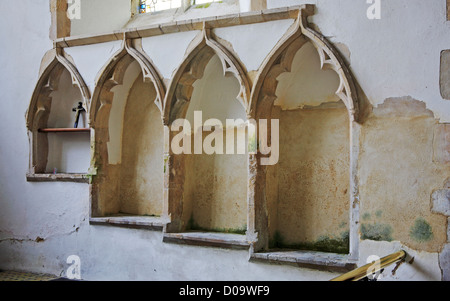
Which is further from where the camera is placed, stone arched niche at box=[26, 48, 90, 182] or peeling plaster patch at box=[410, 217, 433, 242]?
stone arched niche at box=[26, 48, 90, 182]

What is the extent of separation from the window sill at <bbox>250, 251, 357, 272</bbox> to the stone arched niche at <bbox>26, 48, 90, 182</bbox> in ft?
7.59

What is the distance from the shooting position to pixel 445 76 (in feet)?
12.0

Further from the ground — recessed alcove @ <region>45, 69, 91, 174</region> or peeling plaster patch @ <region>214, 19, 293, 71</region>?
peeling plaster patch @ <region>214, 19, 293, 71</region>

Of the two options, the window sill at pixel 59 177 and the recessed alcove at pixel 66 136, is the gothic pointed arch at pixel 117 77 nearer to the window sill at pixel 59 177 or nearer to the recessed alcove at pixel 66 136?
the recessed alcove at pixel 66 136

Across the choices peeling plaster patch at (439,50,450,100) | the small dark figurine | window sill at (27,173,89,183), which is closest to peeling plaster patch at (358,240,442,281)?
peeling plaster patch at (439,50,450,100)

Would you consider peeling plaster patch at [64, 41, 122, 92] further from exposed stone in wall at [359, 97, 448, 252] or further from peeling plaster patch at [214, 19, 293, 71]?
exposed stone in wall at [359, 97, 448, 252]

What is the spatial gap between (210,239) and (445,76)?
243 cm

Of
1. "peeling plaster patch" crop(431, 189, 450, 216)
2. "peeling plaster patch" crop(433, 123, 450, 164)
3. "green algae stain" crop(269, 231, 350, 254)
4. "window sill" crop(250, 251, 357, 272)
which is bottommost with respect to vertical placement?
"window sill" crop(250, 251, 357, 272)

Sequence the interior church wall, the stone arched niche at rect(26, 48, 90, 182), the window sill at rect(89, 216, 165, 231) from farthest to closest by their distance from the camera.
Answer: the stone arched niche at rect(26, 48, 90, 182), the window sill at rect(89, 216, 165, 231), the interior church wall

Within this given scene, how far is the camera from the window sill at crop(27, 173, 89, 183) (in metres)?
5.25

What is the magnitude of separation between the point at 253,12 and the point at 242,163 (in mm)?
1473

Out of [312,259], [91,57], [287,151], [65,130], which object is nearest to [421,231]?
[312,259]
